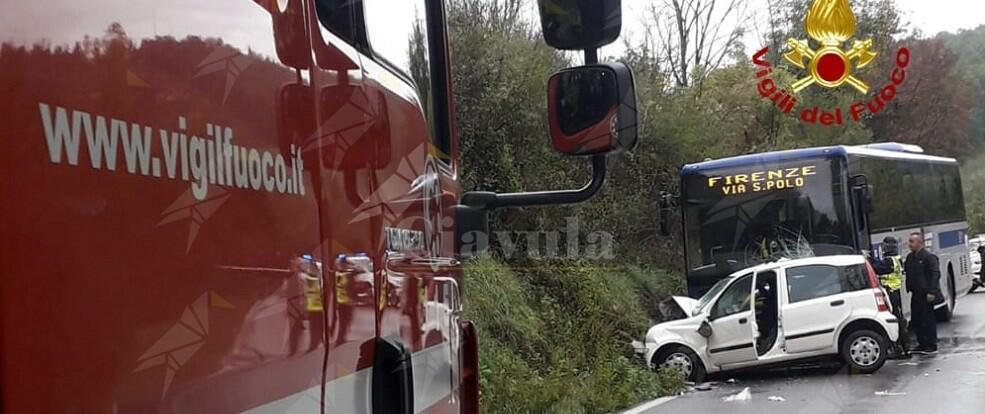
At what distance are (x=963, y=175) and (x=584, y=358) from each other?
4482 millimetres

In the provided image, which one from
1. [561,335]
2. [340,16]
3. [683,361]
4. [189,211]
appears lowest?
[683,361]

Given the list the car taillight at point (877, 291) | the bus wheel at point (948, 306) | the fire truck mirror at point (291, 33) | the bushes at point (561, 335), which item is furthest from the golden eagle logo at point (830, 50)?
the fire truck mirror at point (291, 33)

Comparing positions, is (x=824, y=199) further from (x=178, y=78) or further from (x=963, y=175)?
(x=178, y=78)

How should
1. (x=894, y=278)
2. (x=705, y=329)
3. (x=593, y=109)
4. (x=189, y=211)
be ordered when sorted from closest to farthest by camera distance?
1. (x=189, y=211)
2. (x=593, y=109)
3. (x=705, y=329)
4. (x=894, y=278)

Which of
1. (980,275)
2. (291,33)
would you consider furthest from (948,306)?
(291,33)

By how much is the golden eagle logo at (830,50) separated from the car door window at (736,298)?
200 centimetres

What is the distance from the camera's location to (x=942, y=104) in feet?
34.5

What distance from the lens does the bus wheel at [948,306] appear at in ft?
42.2

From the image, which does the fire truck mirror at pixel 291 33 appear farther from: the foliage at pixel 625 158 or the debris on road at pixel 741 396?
the debris on road at pixel 741 396

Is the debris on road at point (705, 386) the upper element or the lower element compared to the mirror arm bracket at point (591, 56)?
lower

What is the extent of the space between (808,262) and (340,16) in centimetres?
998

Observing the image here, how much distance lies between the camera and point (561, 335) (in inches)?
505

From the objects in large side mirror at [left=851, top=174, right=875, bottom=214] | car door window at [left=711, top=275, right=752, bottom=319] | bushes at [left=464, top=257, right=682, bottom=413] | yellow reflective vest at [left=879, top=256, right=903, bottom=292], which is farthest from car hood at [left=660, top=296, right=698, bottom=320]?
yellow reflective vest at [left=879, top=256, right=903, bottom=292]

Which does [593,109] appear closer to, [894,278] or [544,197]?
[544,197]
